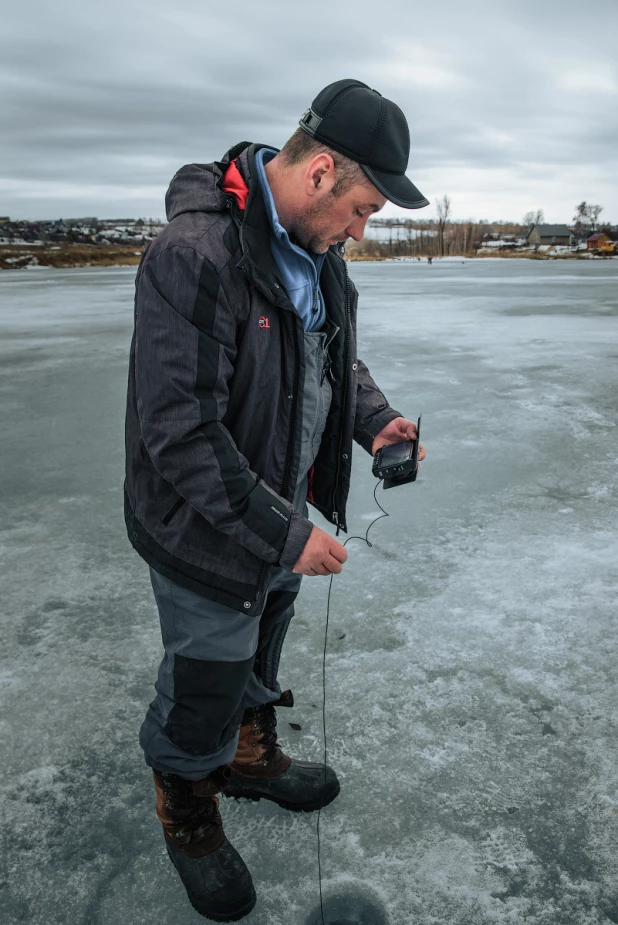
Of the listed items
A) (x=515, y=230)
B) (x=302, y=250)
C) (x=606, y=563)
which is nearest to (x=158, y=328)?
(x=302, y=250)

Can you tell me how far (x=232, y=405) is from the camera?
1551 millimetres

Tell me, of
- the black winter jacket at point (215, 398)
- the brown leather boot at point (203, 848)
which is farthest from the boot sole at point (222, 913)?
the black winter jacket at point (215, 398)

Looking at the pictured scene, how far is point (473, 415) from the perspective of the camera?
5.45m

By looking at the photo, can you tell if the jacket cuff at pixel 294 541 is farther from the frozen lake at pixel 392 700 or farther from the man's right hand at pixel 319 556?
the frozen lake at pixel 392 700

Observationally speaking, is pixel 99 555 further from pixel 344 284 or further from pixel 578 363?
pixel 578 363

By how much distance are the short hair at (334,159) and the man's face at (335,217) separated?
1 centimetres

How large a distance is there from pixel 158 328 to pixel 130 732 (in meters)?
1.39

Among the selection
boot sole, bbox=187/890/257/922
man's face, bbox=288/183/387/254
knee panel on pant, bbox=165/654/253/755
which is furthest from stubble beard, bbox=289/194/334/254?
boot sole, bbox=187/890/257/922

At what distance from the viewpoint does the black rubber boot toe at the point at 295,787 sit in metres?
1.92

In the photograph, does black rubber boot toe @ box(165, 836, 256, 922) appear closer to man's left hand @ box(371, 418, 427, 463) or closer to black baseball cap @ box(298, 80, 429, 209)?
man's left hand @ box(371, 418, 427, 463)

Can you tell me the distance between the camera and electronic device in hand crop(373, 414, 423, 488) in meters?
2.07

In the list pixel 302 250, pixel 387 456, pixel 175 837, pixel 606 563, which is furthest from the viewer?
pixel 606 563

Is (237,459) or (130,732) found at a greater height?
(237,459)

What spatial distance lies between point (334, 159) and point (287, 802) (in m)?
1.69
